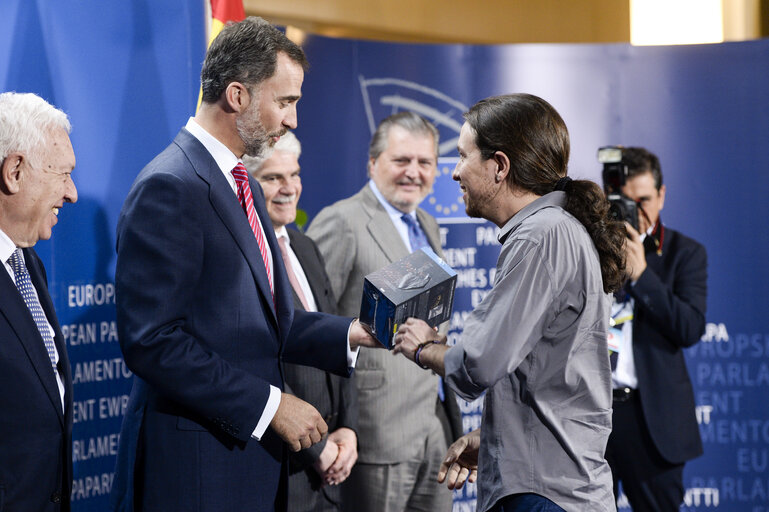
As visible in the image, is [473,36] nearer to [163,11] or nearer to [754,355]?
[754,355]

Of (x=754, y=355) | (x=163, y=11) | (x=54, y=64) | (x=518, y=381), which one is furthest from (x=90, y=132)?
(x=754, y=355)

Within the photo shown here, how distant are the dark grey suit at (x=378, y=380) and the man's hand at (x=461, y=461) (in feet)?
3.98

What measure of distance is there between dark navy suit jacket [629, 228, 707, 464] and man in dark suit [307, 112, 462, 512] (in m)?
0.89

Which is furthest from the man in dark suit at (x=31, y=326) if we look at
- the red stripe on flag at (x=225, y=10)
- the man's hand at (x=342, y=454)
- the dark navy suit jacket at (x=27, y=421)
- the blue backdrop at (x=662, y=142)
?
the blue backdrop at (x=662, y=142)

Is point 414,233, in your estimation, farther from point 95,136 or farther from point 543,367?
point 543,367

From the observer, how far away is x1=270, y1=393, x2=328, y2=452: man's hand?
2.23 metres

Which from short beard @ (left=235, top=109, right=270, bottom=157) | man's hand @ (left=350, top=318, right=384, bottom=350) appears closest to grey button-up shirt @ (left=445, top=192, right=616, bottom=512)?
man's hand @ (left=350, top=318, right=384, bottom=350)

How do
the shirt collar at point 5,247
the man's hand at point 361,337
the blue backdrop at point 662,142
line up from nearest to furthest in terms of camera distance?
the shirt collar at point 5,247 < the man's hand at point 361,337 < the blue backdrop at point 662,142

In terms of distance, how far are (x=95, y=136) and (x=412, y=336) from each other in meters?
1.26

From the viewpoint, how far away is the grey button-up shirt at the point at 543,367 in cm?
215

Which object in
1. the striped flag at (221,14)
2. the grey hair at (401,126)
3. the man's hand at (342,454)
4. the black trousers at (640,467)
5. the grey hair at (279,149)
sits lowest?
the black trousers at (640,467)

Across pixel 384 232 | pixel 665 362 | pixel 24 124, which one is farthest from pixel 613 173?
pixel 24 124

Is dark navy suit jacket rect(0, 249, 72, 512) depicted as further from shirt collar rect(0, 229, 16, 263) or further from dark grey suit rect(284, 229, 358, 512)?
dark grey suit rect(284, 229, 358, 512)

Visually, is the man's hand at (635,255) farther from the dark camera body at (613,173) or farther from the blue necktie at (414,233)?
the blue necktie at (414,233)
